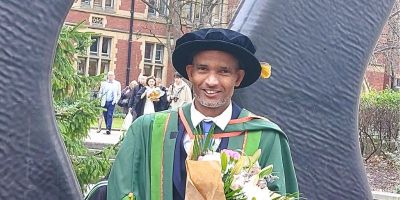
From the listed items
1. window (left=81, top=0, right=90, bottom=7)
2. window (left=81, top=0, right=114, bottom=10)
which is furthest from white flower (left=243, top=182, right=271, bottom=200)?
window (left=81, top=0, right=114, bottom=10)

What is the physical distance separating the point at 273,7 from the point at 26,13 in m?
1.06

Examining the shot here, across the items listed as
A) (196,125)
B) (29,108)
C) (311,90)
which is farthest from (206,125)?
(311,90)

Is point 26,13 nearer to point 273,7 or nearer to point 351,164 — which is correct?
point 273,7

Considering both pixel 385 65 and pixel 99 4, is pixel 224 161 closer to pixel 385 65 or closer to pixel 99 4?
pixel 385 65

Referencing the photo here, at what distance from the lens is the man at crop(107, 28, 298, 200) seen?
221cm

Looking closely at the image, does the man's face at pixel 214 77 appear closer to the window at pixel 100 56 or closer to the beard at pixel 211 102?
the beard at pixel 211 102

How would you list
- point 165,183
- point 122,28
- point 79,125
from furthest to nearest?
point 122,28 < point 79,125 < point 165,183

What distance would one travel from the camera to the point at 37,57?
2.35 m

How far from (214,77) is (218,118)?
5.6 inches

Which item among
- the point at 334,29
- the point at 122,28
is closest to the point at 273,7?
the point at 334,29

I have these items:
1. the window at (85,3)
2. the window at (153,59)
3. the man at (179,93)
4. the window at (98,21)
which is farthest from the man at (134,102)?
the window at (153,59)

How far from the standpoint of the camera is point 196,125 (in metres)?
2.27

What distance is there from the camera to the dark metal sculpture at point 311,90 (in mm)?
2988

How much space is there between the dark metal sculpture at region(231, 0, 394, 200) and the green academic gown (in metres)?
0.64
